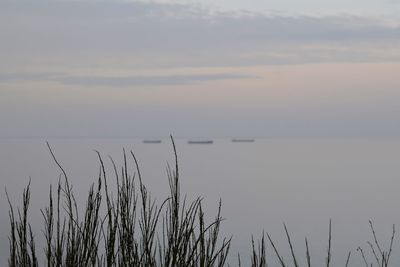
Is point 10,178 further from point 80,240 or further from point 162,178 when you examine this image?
point 80,240

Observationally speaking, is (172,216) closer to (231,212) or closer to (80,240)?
(80,240)

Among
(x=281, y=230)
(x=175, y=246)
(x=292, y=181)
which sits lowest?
(x=175, y=246)

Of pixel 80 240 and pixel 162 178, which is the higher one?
pixel 162 178

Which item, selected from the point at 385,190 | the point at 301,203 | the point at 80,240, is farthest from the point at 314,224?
the point at 80,240

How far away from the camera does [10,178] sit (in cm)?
6375

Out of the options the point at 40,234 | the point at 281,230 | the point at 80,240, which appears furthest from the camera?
the point at 281,230

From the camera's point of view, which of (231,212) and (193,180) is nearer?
(231,212)

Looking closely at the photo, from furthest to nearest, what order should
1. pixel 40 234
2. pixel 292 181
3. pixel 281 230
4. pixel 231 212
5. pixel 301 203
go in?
1. pixel 292 181
2. pixel 301 203
3. pixel 231 212
4. pixel 281 230
5. pixel 40 234

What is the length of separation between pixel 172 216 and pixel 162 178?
6070 centimetres

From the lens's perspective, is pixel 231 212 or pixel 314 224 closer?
pixel 314 224

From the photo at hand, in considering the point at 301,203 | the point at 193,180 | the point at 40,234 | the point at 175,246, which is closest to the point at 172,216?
the point at 175,246

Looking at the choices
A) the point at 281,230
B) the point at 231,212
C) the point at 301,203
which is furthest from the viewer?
the point at 301,203

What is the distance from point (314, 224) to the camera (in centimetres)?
3597

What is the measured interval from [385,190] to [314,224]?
18.3 metres
